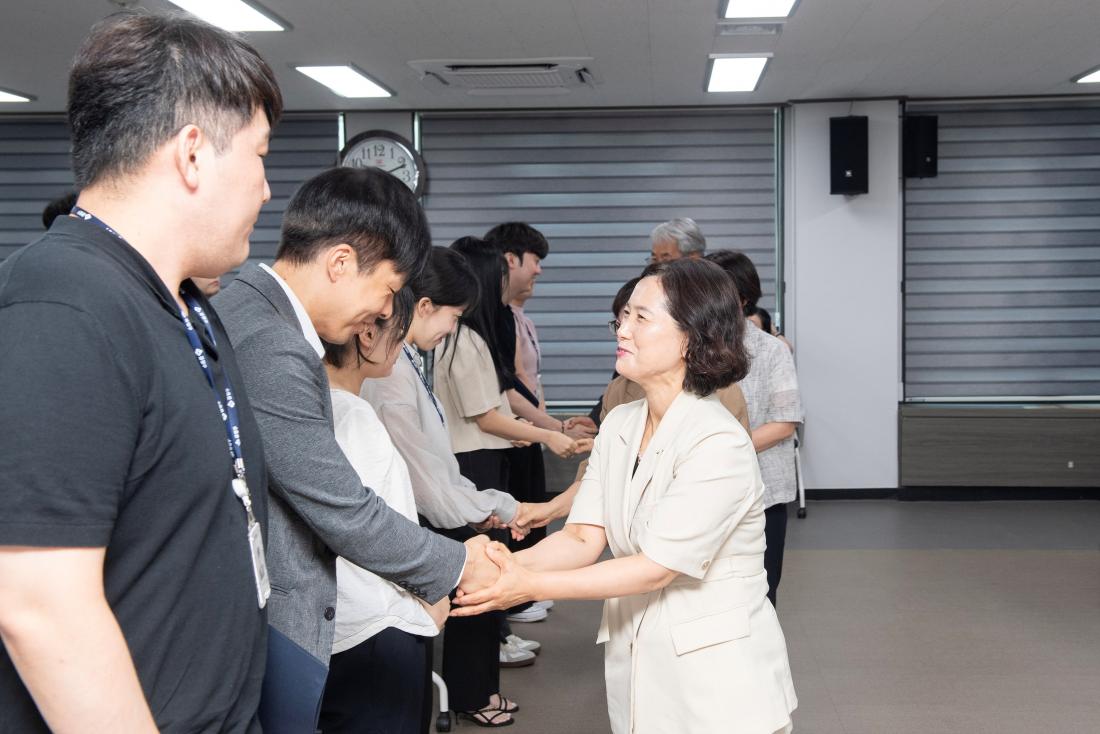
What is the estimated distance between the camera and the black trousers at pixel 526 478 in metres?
4.83

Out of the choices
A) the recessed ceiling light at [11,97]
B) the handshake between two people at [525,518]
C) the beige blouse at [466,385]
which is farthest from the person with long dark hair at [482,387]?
the recessed ceiling light at [11,97]

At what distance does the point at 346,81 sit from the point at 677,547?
562cm

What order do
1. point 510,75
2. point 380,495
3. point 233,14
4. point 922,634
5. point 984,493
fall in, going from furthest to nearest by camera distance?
point 984,493 < point 510,75 < point 233,14 < point 922,634 < point 380,495

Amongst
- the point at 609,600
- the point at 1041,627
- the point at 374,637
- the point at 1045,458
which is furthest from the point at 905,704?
the point at 1045,458

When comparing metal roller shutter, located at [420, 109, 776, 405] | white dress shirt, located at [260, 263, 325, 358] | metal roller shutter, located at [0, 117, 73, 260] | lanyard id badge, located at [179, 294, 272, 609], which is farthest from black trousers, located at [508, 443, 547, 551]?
metal roller shutter, located at [0, 117, 73, 260]

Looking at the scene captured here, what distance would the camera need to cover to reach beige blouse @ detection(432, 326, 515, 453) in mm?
4148

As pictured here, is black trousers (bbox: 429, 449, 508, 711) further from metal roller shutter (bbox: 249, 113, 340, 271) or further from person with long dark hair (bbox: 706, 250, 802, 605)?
metal roller shutter (bbox: 249, 113, 340, 271)

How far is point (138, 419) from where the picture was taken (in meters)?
1.02

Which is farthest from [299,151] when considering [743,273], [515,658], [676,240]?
[743,273]

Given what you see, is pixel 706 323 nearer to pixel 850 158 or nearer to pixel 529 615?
pixel 529 615

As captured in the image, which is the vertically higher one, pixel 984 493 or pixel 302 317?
pixel 302 317

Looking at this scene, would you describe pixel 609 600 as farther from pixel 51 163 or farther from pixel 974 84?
pixel 51 163

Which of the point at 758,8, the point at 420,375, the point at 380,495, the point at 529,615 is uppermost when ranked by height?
the point at 758,8

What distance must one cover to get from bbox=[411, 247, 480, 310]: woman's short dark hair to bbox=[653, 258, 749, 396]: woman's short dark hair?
3.12 ft
